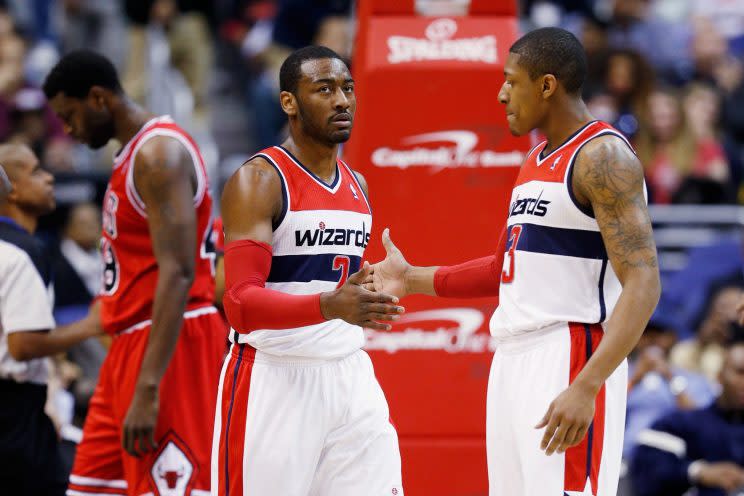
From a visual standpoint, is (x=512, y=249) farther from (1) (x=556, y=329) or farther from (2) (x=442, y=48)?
(2) (x=442, y=48)

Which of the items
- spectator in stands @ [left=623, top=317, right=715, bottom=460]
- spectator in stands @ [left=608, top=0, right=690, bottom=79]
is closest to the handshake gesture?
spectator in stands @ [left=623, top=317, right=715, bottom=460]

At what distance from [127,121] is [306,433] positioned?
1.74m

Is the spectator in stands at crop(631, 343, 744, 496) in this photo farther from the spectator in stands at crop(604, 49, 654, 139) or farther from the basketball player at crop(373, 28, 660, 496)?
the spectator in stands at crop(604, 49, 654, 139)

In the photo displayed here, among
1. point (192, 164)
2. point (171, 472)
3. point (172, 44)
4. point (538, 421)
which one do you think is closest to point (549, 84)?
point (538, 421)

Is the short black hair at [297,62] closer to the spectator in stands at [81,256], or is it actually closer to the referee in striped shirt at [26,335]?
the referee in striped shirt at [26,335]

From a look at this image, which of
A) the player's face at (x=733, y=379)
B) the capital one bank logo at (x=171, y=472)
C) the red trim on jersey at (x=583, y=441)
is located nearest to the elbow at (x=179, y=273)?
the capital one bank logo at (x=171, y=472)

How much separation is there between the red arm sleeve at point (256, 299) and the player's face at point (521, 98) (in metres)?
1.01

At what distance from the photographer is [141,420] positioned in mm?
4977

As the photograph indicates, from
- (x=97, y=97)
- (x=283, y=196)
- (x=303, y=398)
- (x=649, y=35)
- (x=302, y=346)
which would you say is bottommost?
(x=303, y=398)

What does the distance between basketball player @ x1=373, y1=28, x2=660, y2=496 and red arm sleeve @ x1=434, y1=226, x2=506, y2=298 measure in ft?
0.73

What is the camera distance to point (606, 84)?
11.6 metres

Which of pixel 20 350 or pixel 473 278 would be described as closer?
pixel 473 278

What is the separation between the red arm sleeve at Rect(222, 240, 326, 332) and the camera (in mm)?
4066

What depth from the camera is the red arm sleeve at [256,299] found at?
160 inches
